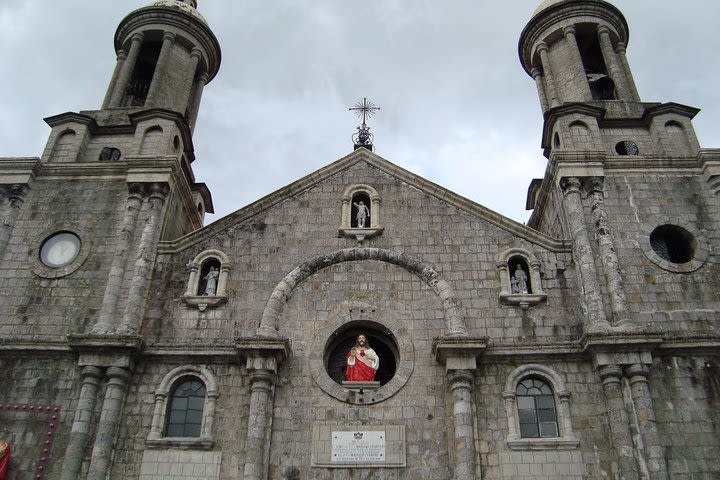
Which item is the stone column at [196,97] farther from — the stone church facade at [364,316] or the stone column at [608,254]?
the stone column at [608,254]

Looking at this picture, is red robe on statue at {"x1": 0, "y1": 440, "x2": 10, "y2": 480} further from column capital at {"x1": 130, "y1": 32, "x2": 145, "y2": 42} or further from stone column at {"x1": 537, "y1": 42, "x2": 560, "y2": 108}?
stone column at {"x1": 537, "y1": 42, "x2": 560, "y2": 108}

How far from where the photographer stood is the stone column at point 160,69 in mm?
21156

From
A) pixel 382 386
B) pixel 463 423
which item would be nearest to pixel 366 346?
pixel 382 386

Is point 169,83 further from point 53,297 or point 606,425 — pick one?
point 606,425

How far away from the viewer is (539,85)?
23.7m

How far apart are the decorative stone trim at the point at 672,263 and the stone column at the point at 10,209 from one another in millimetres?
16847

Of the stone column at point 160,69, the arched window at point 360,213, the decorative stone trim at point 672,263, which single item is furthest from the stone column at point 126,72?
the decorative stone trim at point 672,263

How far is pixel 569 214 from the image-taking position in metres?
17.2

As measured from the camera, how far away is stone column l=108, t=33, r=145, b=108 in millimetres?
21672

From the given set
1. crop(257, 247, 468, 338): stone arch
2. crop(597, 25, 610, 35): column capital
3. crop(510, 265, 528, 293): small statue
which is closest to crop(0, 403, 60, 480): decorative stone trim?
crop(257, 247, 468, 338): stone arch

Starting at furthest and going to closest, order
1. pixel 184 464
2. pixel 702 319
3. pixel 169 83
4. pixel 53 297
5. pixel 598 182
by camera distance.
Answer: pixel 169 83, pixel 598 182, pixel 53 297, pixel 702 319, pixel 184 464

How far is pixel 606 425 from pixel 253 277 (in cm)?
908

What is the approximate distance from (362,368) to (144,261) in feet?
20.9

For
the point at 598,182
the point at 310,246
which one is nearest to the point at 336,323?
the point at 310,246
